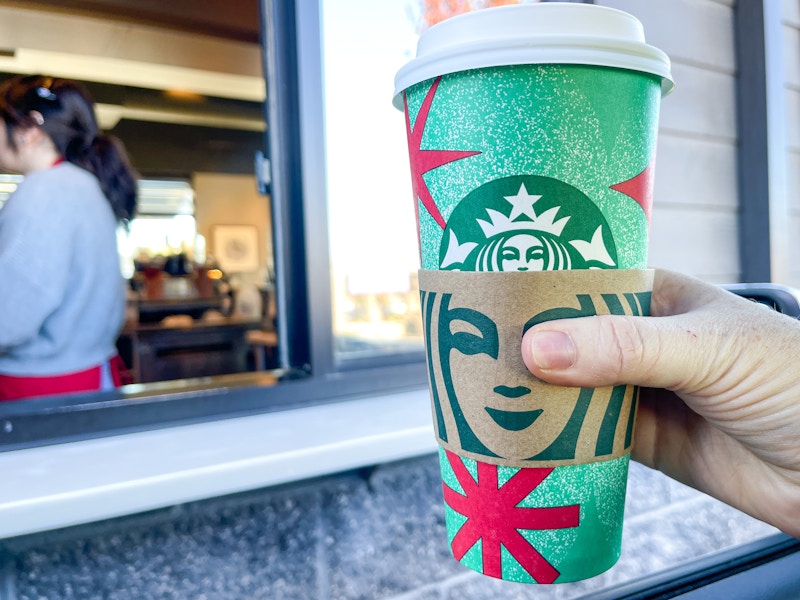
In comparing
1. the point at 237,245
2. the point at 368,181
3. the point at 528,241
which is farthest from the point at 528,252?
the point at 237,245

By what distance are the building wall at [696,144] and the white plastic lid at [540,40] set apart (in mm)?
1136

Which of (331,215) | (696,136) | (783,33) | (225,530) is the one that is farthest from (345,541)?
(783,33)

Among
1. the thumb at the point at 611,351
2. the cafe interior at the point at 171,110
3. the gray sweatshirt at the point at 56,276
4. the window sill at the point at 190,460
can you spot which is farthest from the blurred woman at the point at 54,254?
the thumb at the point at 611,351

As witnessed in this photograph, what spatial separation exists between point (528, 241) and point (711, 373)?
0.64ft

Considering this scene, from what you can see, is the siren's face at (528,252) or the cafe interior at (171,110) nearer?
the siren's face at (528,252)

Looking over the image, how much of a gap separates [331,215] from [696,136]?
40.3 inches

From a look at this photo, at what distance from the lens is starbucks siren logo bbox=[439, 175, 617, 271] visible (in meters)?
0.40

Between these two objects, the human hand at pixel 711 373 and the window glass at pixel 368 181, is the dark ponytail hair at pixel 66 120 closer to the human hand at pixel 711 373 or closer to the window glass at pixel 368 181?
the window glass at pixel 368 181

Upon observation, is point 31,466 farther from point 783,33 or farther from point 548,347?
point 783,33

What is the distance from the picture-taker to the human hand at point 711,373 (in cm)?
41

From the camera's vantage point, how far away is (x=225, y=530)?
902 millimetres

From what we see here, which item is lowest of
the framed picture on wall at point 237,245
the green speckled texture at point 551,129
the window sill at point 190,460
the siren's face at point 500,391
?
the window sill at point 190,460

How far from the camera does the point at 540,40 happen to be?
0.39 metres

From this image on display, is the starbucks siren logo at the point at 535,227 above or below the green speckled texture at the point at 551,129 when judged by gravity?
below
